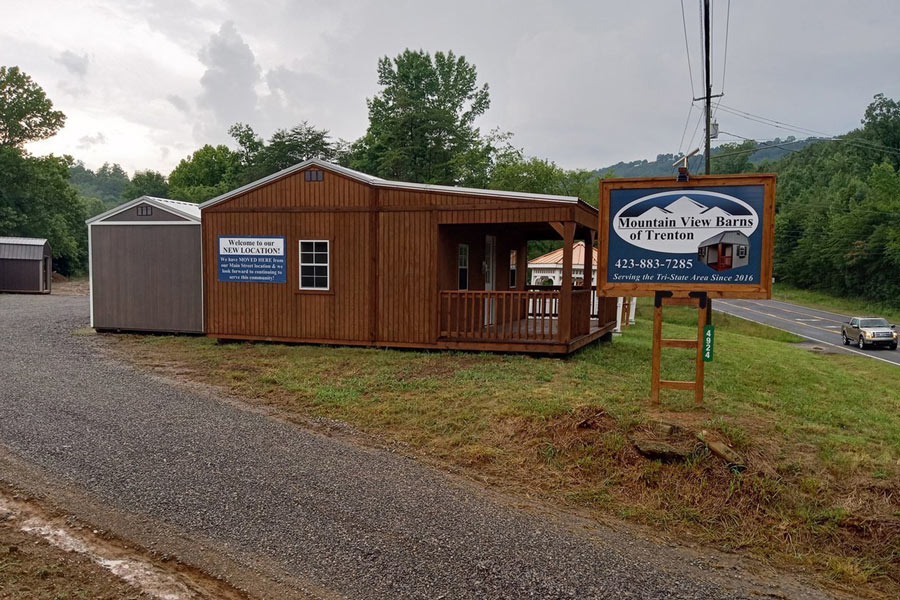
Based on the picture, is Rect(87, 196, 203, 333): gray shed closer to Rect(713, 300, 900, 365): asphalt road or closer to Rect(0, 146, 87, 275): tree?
Rect(713, 300, 900, 365): asphalt road

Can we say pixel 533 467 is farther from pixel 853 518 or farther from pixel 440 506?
pixel 853 518

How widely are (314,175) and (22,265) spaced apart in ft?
78.4

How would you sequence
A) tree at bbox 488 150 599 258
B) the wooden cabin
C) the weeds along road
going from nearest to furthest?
the weeds along road → the wooden cabin → tree at bbox 488 150 599 258

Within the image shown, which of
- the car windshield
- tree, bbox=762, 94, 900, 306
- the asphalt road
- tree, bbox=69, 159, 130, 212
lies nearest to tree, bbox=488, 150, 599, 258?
the asphalt road

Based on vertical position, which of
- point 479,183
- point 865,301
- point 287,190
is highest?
point 479,183

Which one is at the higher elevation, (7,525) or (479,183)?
(479,183)

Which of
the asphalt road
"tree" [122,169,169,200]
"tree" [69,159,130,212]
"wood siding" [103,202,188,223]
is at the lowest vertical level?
the asphalt road

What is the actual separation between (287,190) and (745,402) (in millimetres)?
8873

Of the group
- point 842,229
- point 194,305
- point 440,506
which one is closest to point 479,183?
point 194,305

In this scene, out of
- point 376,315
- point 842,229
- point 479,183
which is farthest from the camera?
point 842,229

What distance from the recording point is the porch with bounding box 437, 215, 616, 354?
10484 millimetres

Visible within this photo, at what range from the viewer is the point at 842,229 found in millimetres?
52375

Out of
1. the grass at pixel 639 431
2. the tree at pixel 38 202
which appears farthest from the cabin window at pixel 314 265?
the tree at pixel 38 202

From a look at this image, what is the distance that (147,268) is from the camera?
552 inches
